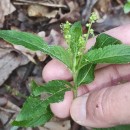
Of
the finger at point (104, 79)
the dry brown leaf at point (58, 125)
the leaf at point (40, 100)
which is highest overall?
the leaf at point (40, 100)

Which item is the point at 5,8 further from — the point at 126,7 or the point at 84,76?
the point at 84,76

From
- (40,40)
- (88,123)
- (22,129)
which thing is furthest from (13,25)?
(88,123)

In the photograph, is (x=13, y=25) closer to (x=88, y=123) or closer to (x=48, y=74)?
(x=48, y=74)

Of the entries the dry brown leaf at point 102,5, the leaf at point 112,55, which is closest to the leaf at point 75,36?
the leaf at point 112,55

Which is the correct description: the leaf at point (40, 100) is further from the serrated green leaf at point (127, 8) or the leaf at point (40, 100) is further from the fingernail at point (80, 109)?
the serrated green leaf at point (127, 8)

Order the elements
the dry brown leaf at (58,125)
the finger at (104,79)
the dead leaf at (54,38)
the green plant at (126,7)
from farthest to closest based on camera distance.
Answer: the green plant at (126,7)
the dead leaf at (54,38)
the dry brown leaf at (58,125)
the finger at (104,79)

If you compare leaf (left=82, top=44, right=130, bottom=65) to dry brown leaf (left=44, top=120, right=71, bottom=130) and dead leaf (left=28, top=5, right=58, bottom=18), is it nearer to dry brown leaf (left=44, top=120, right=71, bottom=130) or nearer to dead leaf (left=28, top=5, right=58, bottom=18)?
dry brown leaf (left=44, top=120, right=71, bottom=130)

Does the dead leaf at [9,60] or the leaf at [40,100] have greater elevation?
the leaf at [40,100]

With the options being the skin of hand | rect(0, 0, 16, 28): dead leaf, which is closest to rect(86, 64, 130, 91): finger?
the skin of hand

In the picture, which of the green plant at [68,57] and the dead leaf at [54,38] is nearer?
the green plant at [68,57]

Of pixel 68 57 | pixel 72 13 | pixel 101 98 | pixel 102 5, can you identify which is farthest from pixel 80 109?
pixel 102 5
